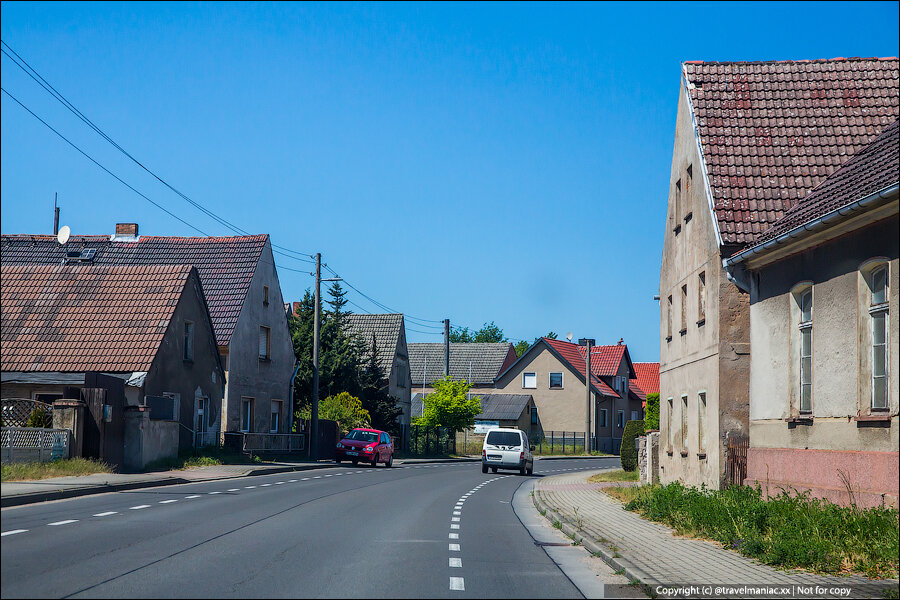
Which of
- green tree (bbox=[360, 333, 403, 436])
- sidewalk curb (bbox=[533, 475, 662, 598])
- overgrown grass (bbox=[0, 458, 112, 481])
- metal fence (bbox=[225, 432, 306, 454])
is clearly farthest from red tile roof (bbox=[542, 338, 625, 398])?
sidewalk curb (bbox=[533, 475, 662, 598])

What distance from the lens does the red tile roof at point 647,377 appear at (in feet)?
351

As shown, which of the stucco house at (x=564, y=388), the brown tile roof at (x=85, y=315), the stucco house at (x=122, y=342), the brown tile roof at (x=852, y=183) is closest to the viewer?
the brown tile roof at (x=852, y=183)

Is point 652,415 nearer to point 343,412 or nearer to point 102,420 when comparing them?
point 343,412

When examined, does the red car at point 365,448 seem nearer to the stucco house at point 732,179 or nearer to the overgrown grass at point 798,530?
the stucco house at point 732,179

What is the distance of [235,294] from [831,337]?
99.7 feet

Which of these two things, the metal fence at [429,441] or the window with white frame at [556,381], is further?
the window with white frame at [556,381]

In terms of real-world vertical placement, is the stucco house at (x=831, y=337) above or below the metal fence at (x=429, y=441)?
above

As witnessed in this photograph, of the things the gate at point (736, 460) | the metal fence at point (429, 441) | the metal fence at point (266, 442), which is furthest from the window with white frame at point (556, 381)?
the gate at point (736, 460)

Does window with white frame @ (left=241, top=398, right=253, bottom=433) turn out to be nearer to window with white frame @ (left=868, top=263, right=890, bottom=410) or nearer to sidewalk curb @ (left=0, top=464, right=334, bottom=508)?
sidewalk curb @ (left=0, top=464, right=334, bottom=508)

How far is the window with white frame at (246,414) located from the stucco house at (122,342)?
4099mm

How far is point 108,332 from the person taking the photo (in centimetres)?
3178

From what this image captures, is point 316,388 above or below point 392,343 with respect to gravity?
below

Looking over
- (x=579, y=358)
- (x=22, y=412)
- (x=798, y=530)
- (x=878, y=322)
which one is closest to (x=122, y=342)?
(x=22, y=412)

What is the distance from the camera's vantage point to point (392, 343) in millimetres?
65562
